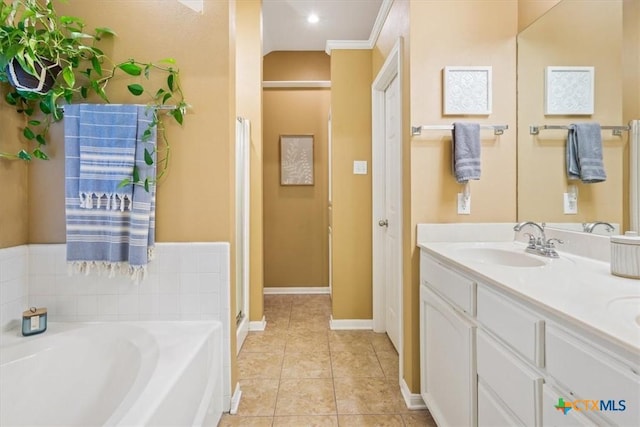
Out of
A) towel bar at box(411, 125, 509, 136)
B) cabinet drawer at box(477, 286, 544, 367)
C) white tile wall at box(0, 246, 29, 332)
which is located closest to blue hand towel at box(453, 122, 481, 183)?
towel bar at box(411, 125, 509, 136)

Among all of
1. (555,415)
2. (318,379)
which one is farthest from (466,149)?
(318,379)

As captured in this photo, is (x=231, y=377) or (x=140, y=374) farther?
(x=231, y=377)

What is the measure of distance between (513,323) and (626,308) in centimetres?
26

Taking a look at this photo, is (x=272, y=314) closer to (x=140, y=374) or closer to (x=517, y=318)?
(x=140, y=374)

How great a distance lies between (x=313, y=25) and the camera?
3188 mm

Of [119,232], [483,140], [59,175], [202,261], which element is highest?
[483,140]

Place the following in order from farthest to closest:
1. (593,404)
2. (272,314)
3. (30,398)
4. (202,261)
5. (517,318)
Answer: (272,314)
(202,261)
(30,398)
(517,318)
(593,404)

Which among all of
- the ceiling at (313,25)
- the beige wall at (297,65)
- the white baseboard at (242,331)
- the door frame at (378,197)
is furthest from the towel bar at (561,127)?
the beige wall at (297,65)

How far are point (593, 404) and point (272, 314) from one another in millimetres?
2770

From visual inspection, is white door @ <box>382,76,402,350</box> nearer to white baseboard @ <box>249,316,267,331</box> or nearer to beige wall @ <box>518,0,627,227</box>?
beige wall @ <box>518,0,627,227</box>

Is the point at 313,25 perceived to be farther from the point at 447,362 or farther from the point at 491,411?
the point at 491,411

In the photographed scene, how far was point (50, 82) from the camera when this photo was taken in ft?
4.81

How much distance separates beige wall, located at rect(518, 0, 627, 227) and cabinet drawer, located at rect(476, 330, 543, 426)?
0.73 meters

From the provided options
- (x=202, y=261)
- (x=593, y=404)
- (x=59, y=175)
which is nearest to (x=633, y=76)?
(x=593, y=404)
